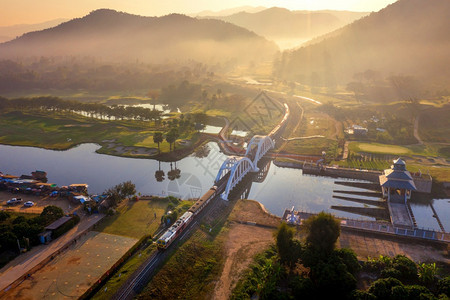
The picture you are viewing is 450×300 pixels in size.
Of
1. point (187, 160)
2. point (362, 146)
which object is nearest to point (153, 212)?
point (187, 160)

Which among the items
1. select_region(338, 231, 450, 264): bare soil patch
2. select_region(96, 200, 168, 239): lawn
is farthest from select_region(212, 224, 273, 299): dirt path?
select_region(96, 200, 168, 239): lawn

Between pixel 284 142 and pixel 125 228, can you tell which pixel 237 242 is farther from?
pixel 284 142

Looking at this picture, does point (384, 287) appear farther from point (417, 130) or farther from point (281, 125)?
point (417, 130)

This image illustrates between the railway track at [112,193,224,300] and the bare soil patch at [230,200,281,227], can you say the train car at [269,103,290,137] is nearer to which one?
the bare soil patch at [230,200,281,227]

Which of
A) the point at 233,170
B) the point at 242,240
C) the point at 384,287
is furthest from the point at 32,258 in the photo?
the point at 384,287

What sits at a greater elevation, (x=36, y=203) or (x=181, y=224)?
(x=181, y=224)

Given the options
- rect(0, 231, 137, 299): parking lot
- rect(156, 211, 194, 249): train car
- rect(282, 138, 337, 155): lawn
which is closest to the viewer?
rect(0, 231, 137, 299): parking lot
